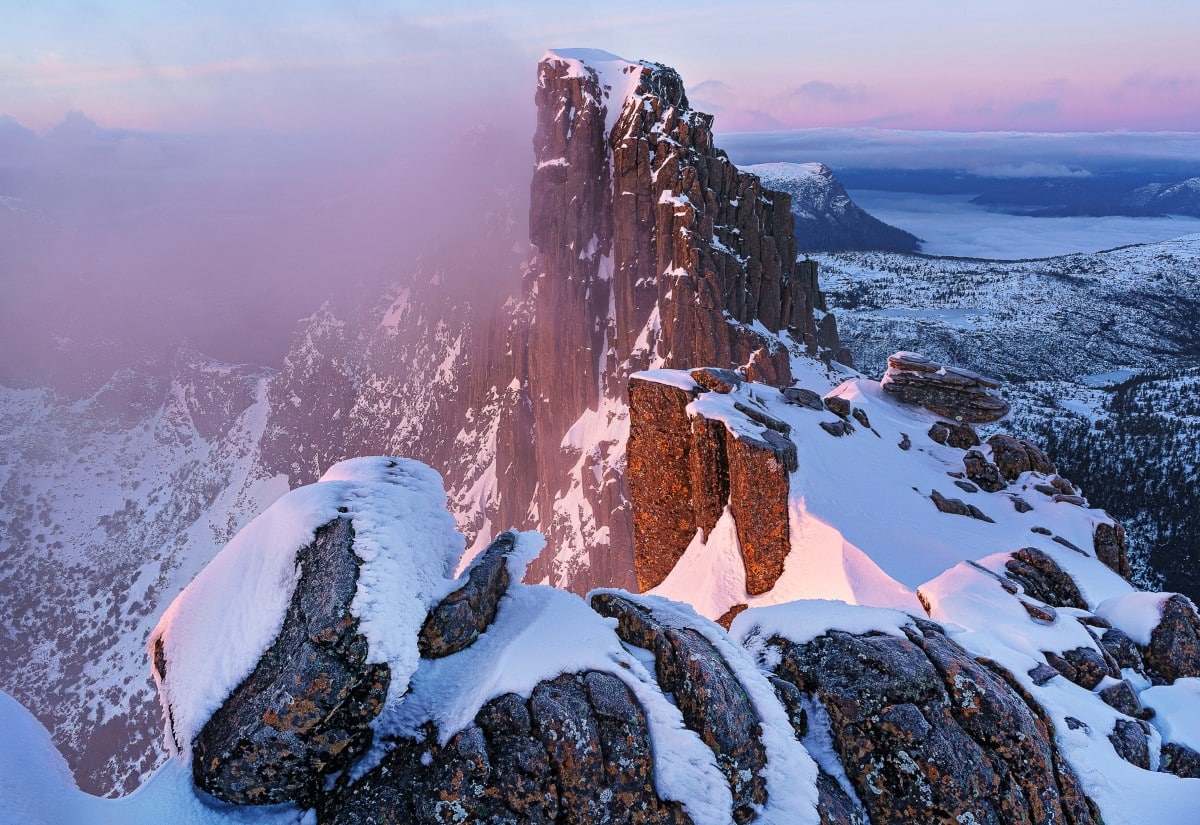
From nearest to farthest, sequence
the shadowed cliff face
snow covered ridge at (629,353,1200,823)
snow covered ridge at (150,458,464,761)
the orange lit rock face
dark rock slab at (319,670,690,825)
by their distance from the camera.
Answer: dark rock slab at (319,670,690,825) < snow covered ridge at (150,458,464,761) < snow covered ridge at (629,353,1200,823) < the orange lit rock face < the shadowed cliff face

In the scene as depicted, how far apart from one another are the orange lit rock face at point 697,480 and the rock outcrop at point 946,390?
24.8 m

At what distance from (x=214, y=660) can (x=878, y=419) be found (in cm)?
4397

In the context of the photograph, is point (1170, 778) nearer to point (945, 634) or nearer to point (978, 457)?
point (945, 634)

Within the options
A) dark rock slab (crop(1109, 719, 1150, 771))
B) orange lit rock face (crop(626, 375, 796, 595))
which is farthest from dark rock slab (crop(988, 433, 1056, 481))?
dark rock slab (crop(1109, 719, 1150, 771))

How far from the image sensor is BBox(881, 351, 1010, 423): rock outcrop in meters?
46.8

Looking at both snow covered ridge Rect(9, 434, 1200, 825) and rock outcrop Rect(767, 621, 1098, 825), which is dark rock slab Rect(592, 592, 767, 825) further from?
rock outcrop Rect(767, 621, 1098, 825)

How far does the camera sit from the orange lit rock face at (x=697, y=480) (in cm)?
2847

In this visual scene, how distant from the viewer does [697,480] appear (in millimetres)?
30453

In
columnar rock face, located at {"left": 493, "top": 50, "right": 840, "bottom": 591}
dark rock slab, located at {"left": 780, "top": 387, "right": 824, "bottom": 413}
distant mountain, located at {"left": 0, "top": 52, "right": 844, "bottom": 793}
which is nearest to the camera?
dark rock slab, located at {"left": 780, "top": 387, "right": 824, "bottom": 413}

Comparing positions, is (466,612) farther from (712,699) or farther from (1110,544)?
(1110,544)

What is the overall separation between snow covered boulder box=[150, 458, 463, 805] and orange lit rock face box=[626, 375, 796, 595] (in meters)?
21.2

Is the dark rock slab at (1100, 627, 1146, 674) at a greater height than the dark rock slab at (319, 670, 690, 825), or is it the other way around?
the dark rock slab at (319, 670, 690, 825)

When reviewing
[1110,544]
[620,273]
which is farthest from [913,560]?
[620,273]

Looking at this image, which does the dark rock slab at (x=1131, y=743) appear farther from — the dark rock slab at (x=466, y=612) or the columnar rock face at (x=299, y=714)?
the columnar rock face at (x=299, y=714)
